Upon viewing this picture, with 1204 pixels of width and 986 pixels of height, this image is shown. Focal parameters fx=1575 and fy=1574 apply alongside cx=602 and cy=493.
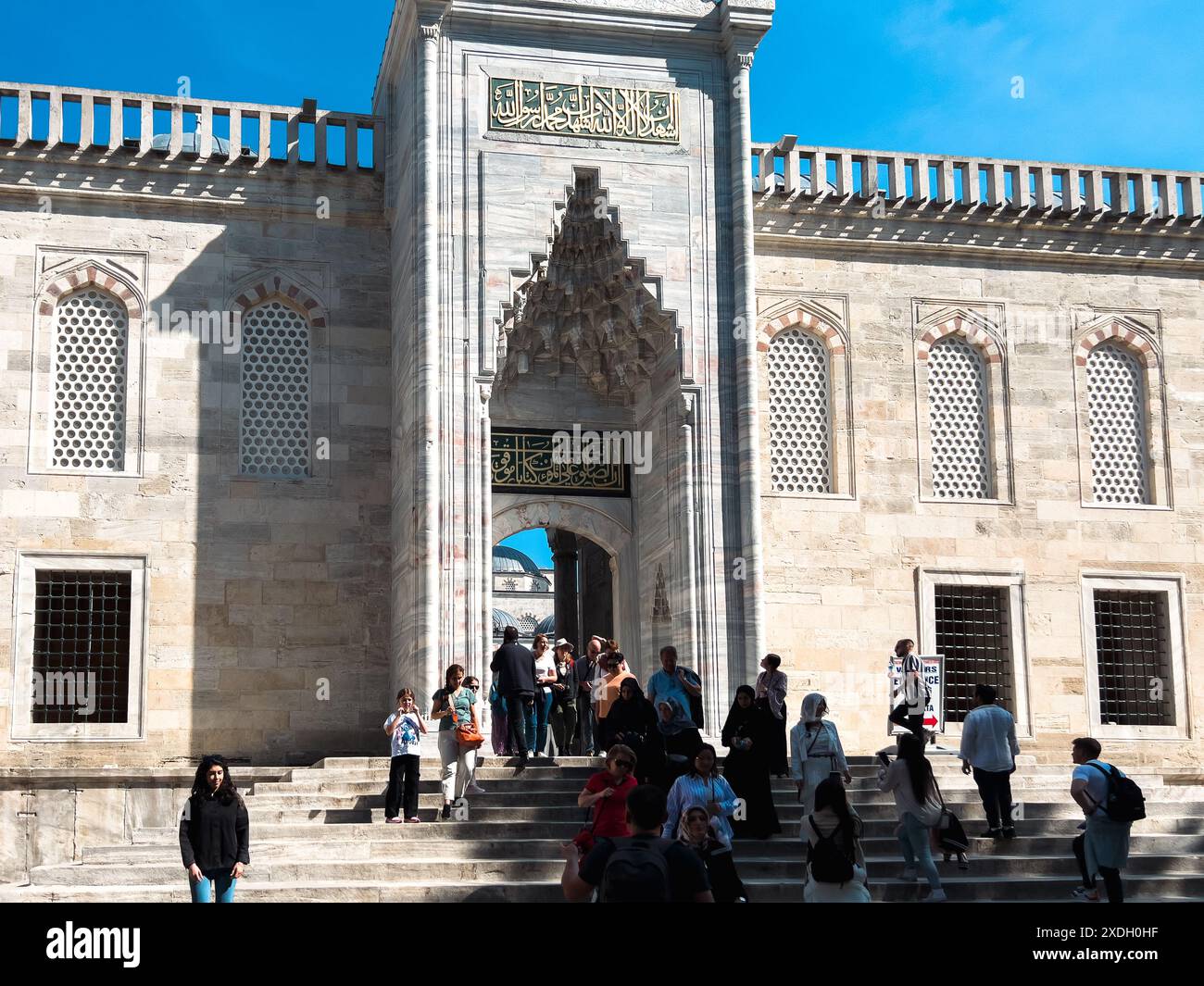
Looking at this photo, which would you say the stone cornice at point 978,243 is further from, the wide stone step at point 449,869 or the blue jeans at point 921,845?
the blue jeans at point 921,845

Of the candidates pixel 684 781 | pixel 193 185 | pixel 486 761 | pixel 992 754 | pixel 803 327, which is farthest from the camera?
pixel 803 327

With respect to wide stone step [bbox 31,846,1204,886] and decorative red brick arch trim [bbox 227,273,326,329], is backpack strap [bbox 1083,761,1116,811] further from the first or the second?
decorative red brick arch trim [bbox 227,273,326,329]

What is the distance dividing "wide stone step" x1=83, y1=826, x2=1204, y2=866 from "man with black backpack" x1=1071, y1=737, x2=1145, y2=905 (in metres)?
1.97

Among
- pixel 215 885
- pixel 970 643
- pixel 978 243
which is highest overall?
pixel 978 243

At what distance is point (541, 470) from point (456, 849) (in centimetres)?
640

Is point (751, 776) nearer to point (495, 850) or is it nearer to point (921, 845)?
point (921, 845)

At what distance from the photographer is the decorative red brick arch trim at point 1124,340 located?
63.3ft

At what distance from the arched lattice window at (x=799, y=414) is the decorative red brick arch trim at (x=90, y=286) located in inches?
282

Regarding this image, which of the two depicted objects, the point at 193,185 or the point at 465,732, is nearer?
the point at 465,732

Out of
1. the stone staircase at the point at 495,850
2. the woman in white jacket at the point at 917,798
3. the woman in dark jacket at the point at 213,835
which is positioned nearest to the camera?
the woman in dark jacket at the point at 213,835

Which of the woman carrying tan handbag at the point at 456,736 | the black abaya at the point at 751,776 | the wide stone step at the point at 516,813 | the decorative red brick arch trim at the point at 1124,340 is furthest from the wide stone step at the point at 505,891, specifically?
the decorative red brick arch trim at the point at 1124,340

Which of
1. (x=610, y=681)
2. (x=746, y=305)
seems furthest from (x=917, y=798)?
(x=746, y=305)

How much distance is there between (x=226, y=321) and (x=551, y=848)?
7.88 metres

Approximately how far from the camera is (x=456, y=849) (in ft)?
38.5
